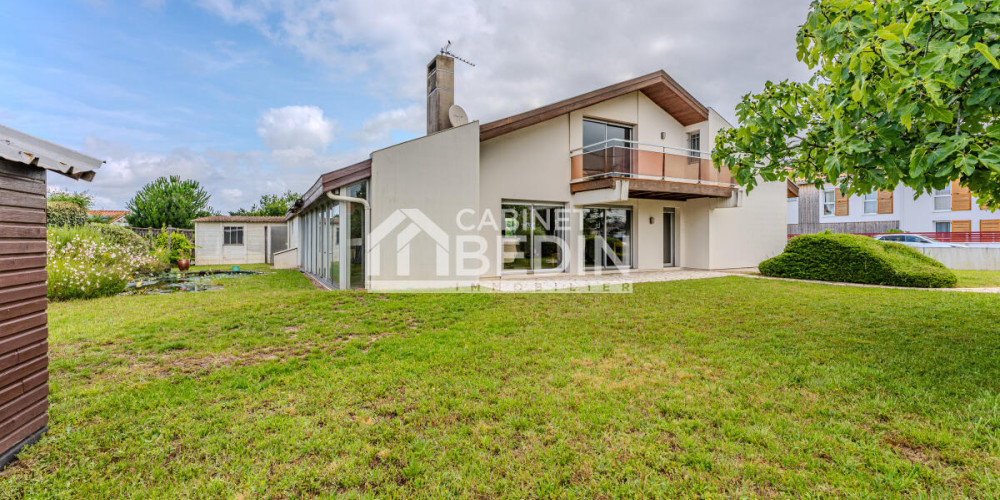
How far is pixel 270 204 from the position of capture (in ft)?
157

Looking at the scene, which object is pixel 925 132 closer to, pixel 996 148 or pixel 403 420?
pixel 996 148

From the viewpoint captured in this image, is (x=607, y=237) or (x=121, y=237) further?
(x=121, y=237)

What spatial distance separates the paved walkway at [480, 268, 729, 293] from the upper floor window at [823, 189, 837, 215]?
2779 centimetres

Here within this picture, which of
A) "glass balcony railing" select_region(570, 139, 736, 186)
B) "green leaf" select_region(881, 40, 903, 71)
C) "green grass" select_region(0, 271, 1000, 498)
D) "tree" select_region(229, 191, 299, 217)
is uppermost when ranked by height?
"tree" select_region(229, 191, 299, 217)

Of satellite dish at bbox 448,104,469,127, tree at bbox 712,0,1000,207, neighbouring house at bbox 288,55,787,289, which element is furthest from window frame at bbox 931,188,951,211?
satellite dish at bbox 448,104,469,127

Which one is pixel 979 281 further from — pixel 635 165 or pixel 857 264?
pixel 635 165

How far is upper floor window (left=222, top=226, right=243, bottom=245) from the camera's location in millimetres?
22562

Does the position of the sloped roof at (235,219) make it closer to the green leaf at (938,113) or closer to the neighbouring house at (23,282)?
the neighbouring house at (23,282)

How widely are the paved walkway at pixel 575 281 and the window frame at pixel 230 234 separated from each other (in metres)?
18.0

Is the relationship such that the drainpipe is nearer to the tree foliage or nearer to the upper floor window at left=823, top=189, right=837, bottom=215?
the tree foliage

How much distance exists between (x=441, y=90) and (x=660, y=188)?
7056mm

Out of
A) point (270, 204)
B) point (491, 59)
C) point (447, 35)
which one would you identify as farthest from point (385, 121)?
point (270, 204)

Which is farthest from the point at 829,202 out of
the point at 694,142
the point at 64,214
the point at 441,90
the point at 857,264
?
the point at 64,214

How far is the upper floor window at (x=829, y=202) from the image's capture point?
32.3m
